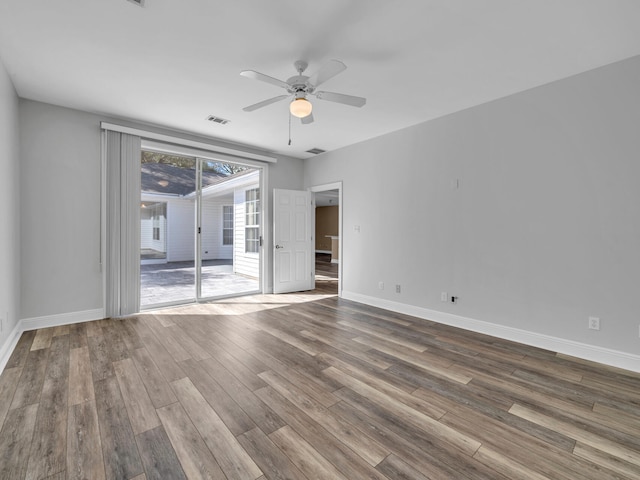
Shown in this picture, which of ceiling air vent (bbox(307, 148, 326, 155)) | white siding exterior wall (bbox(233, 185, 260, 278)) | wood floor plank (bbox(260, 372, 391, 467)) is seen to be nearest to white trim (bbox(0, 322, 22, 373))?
wood floor plank (bbox(260, 372, 391, 467))

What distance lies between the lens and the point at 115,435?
1.80 m

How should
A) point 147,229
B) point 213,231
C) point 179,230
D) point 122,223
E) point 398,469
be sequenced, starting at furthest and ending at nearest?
point 213,231
point 147,229
point 179,230
point 122,223
point 398,469

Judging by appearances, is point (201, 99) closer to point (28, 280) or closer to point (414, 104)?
point (414, 104)

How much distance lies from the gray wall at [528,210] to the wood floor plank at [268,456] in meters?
3.02

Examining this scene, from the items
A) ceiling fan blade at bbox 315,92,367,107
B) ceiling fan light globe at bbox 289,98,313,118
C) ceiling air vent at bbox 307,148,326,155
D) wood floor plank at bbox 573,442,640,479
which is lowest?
wood floor plank at bbox 573,442,640,479

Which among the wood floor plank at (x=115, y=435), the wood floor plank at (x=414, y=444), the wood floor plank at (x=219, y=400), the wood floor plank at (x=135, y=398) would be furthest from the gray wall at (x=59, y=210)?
the wood floor plank at (x=414, y=444)

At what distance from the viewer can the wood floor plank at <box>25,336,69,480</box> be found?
1.56 meters

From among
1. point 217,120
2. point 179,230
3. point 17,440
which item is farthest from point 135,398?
point 179,230

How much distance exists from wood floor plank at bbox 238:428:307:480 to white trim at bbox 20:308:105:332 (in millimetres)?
3435

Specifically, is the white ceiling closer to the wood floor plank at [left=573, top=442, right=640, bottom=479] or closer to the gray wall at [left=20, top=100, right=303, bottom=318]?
the gray wall at [left=20, top=100, right=303, bottom=318]

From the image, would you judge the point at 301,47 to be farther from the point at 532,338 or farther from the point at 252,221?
the point at 252,221

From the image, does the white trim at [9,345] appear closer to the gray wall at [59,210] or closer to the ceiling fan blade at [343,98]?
the gray wall at [59,210]

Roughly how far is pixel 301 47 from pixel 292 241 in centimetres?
397

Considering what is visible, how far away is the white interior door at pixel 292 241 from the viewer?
5.91 metres
